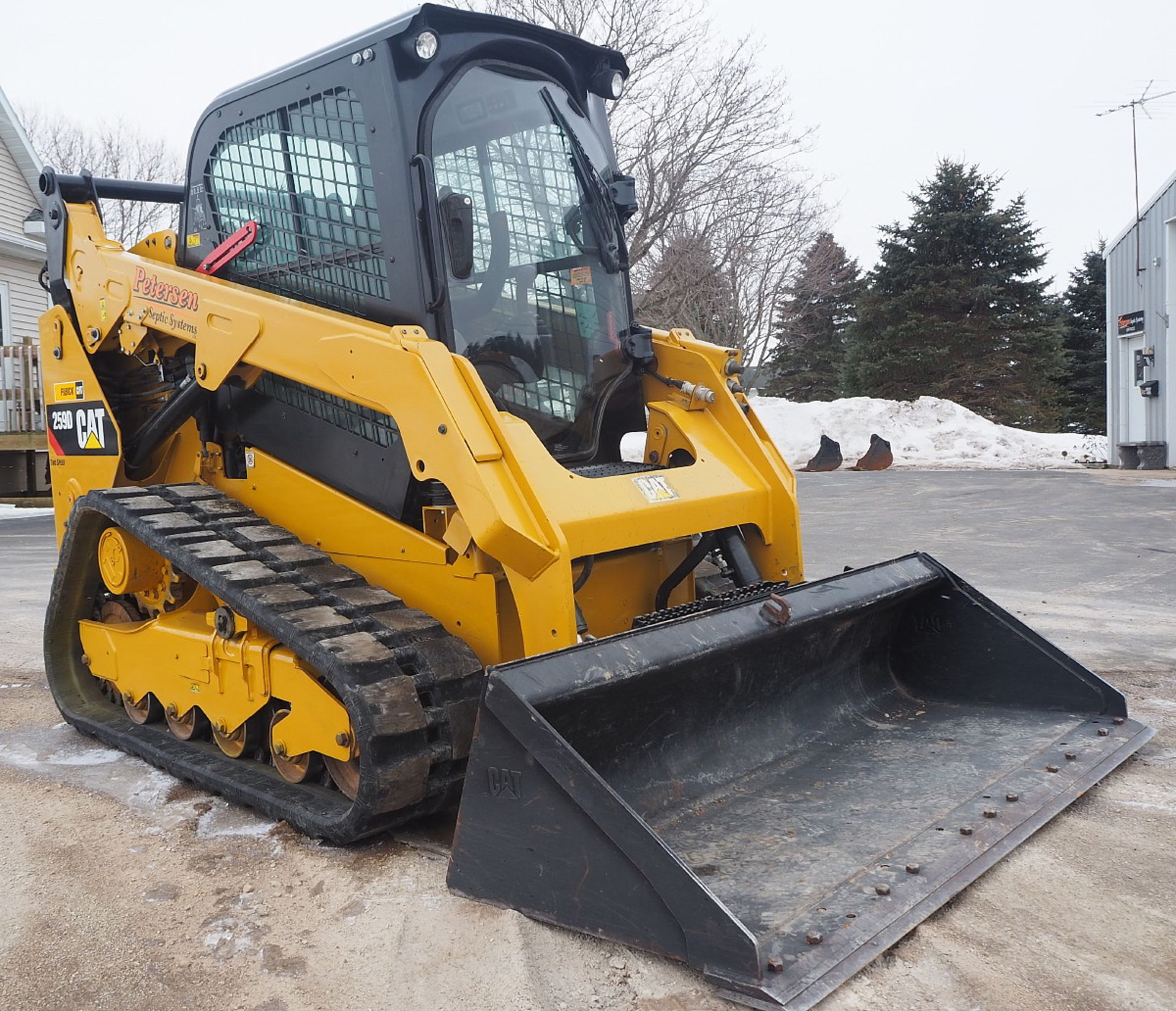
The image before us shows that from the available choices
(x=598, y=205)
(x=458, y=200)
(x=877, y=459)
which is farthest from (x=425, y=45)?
(x=877, y=459)

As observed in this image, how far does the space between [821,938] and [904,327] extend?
3022cm

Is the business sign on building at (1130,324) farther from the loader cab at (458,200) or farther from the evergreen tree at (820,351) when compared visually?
the loader cab at (458,200)

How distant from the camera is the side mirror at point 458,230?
363 cm

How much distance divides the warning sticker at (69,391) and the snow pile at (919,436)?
1646 centimetres

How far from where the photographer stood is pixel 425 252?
11.8 feet

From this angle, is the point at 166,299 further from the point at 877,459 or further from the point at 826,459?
the point at 826,459

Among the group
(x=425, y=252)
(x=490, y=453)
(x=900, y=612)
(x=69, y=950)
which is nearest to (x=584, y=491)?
(x=490, y=453)

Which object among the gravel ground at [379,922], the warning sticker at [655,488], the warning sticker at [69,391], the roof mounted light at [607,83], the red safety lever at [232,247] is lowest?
the gravel ground at [379,922]

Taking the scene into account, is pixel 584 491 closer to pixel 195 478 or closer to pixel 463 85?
pixel 463 85

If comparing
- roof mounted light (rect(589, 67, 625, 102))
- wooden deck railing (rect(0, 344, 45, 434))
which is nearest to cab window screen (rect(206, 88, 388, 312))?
roof mounted light (rect(589, 67, 625, 102))

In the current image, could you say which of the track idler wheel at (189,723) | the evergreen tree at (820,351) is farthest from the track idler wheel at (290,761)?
the evergreen tree at (820,351)

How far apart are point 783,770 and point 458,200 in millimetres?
2122

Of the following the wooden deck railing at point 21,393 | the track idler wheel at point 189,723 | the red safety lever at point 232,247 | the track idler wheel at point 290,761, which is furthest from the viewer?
the wooden deck railing at point 21,393

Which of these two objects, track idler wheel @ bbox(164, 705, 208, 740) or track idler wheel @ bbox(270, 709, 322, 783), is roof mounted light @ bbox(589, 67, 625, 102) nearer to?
track idler wheel @ bbox(270, 709, 322, 783)
